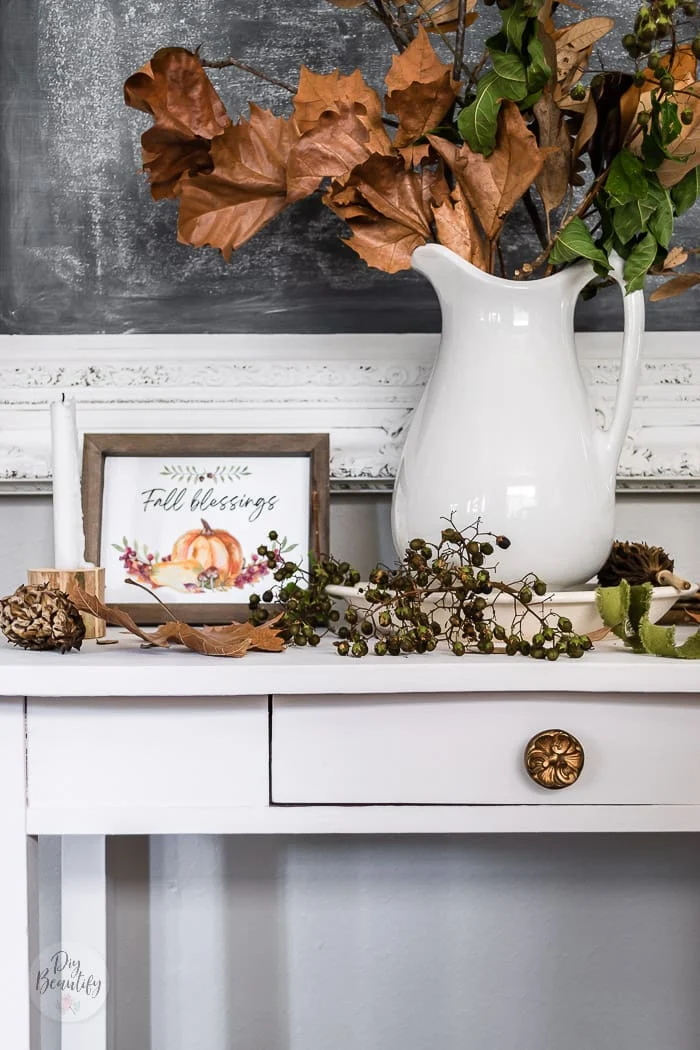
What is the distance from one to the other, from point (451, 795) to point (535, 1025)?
0.53 meters

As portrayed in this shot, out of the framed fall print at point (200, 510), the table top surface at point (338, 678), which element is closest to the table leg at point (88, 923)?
the framed fall print at point (200, 510)

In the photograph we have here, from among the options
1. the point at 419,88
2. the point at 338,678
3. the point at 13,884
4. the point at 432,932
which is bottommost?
the point at 432,932

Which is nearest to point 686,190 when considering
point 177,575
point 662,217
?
point 662,217

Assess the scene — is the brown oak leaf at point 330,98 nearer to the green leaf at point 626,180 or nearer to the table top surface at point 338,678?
the green leaf at point 626,180

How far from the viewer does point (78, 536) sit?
0.75m

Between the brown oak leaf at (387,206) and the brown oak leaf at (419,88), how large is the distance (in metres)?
0.03

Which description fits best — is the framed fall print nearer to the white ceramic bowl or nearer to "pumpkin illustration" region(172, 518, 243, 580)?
"pumpkin illustration" region(172, 518, 243, 580)

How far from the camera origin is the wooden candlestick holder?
0.72 m

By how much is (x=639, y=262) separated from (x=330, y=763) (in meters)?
0.44

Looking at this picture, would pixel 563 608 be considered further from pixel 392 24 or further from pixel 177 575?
pixel 392 24

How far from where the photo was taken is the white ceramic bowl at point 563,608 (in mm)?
680

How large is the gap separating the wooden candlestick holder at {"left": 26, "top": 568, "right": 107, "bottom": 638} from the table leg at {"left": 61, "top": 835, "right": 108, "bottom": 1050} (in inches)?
12.3

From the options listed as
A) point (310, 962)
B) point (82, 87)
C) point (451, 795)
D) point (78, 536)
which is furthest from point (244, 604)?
point (82, 87)

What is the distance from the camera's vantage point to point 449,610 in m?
0.68
